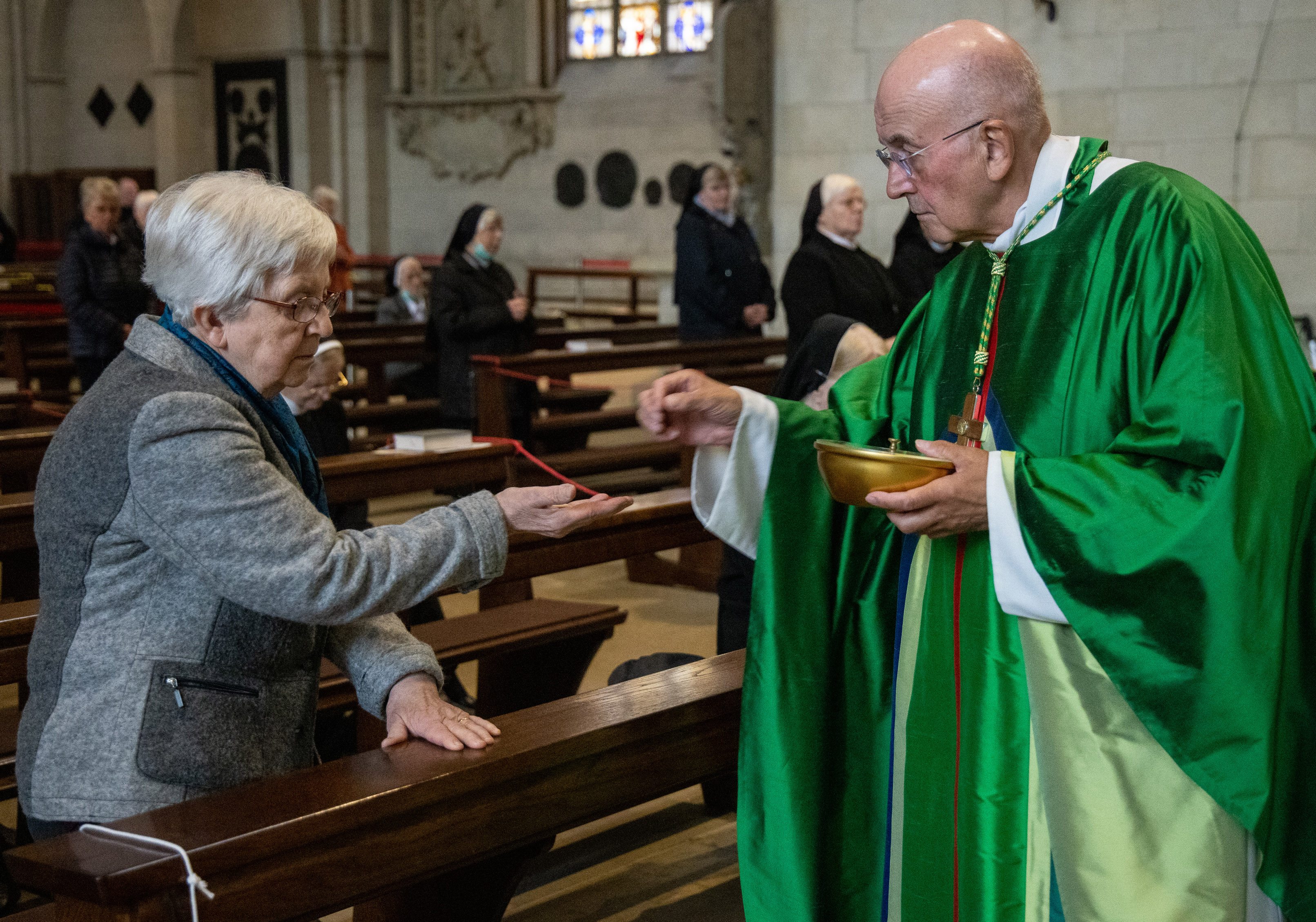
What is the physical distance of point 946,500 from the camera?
170 centimetres

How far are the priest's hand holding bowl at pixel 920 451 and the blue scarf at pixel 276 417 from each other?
0.44 metres

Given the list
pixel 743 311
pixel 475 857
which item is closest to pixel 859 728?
pixel 475 857

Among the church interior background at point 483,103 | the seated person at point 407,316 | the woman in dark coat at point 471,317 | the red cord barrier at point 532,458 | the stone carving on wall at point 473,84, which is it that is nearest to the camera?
the red cord barrier at point 532,458

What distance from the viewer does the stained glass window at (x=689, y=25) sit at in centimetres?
1479

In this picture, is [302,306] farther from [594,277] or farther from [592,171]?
[592,171]

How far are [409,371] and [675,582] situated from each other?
2.57m

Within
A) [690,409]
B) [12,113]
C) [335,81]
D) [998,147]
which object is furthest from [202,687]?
[12,113]

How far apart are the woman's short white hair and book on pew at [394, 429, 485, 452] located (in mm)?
2305

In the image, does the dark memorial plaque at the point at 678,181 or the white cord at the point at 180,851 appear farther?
the dark memorial plaque at the point at 678,181

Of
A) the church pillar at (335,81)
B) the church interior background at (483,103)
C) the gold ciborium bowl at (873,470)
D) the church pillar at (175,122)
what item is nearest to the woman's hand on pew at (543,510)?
the gold ciborium bowl at (873,470)

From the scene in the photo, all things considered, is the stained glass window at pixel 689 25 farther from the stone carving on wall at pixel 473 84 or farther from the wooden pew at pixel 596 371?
the wooden pew at pixel 596 371

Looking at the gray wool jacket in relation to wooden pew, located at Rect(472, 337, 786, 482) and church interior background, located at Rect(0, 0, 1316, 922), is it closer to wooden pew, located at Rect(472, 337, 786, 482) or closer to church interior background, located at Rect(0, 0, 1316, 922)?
church interior background, located at Rect(0, 0, 1316, 922)

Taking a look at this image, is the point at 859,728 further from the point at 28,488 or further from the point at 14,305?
the point at 14,305

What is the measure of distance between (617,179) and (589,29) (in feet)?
5.86
